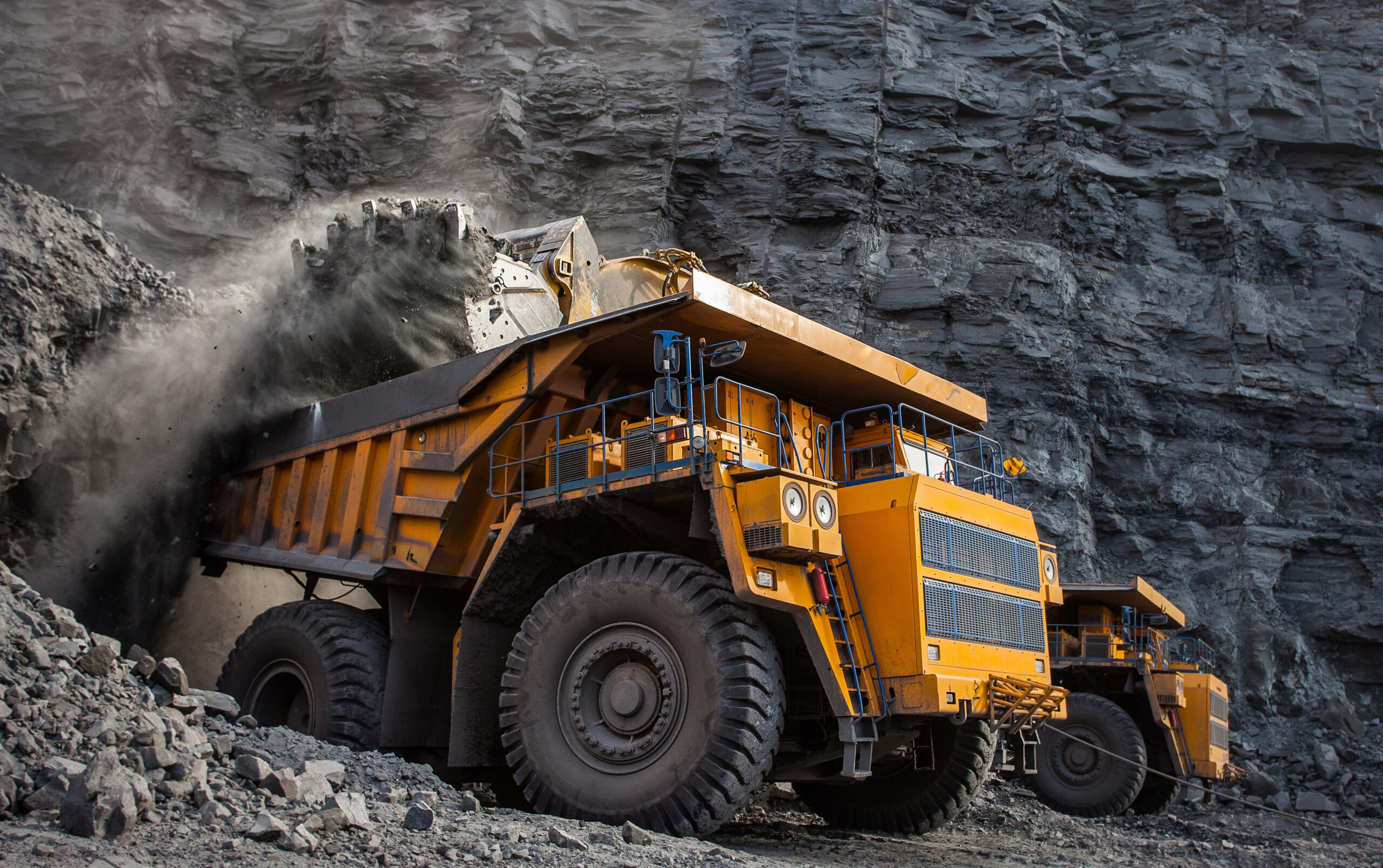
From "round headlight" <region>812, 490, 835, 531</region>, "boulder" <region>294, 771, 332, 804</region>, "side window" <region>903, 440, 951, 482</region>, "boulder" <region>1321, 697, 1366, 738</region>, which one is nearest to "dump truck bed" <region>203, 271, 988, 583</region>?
"side window" <region>903, 440, 951, 482</region>

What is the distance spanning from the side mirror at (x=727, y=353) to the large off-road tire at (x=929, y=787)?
3.04 meters

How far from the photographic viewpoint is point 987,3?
23.4 m

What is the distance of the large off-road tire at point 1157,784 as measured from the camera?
41.3ft

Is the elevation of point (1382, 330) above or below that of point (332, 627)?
above

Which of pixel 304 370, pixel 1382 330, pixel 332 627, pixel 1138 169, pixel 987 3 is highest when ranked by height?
pixel 987 3

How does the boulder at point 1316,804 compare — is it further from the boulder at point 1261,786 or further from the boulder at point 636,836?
the boulder at point 636,836

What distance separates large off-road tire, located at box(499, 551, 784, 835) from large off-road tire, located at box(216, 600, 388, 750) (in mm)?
1938

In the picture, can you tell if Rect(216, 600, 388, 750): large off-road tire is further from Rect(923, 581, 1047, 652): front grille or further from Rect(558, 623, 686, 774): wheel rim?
Rect(923, 581, 1047, 652): front grille

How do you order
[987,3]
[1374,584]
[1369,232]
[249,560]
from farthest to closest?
[987,3] → [1369,232] → [1374,584] → [249,560]

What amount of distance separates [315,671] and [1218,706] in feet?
35.3

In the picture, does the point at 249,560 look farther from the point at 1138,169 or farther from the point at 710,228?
the point at 1138,169

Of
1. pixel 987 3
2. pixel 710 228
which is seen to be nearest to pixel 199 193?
pixel 710 228

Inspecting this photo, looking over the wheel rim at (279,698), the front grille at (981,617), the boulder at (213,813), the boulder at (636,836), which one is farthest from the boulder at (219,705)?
the front grille at (981,617)

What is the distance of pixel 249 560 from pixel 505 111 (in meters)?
13.2
